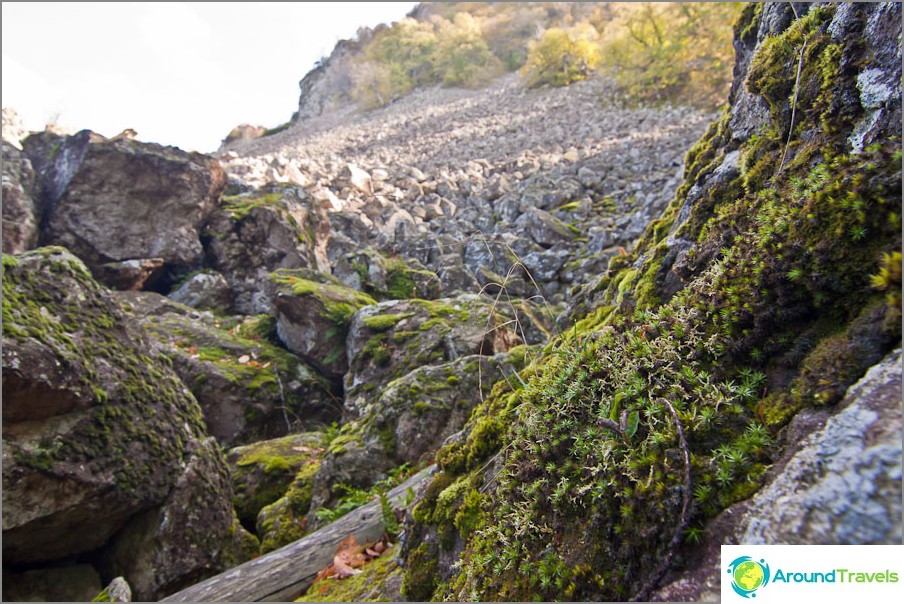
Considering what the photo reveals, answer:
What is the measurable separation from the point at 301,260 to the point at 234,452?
7.39 m

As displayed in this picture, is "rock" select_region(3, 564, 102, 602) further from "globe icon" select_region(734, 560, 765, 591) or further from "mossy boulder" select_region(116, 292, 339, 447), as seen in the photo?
"globe icon" select_region(734, 560, 765, 591)

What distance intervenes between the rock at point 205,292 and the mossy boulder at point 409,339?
5.32 m

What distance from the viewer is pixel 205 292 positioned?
12.0 meters

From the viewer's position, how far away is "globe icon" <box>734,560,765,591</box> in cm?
149

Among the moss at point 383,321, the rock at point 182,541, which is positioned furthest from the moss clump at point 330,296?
the rock at point 182,541

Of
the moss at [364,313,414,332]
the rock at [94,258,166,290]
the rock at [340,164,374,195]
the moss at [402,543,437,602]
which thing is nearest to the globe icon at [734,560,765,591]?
the moss at [402,543,437,602]

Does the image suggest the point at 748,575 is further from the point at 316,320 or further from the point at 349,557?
the point at 316,320

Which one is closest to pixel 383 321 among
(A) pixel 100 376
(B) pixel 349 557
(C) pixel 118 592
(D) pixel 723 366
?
(A) pixel 100 376

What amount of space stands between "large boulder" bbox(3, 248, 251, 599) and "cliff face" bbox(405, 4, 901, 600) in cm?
303

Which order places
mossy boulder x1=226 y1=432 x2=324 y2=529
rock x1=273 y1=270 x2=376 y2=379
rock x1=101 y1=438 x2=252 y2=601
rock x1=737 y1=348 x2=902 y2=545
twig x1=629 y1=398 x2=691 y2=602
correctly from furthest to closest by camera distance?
rock x1=273 y1=270 x2=376 y2=379, mossy boulder x1=226 y1=432 x2=324 y2=529, rock x1=101 y1=438 x2=252 y2=601, twig x1=629 y1=398 x2=691 y2=602, rock x1=737 y1=348 x2=902 y2=545

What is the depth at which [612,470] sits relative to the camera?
1.97 m

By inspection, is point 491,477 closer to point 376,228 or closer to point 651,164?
point 376,228

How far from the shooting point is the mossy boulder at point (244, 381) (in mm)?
7648

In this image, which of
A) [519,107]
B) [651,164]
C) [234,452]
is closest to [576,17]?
[519,107]
